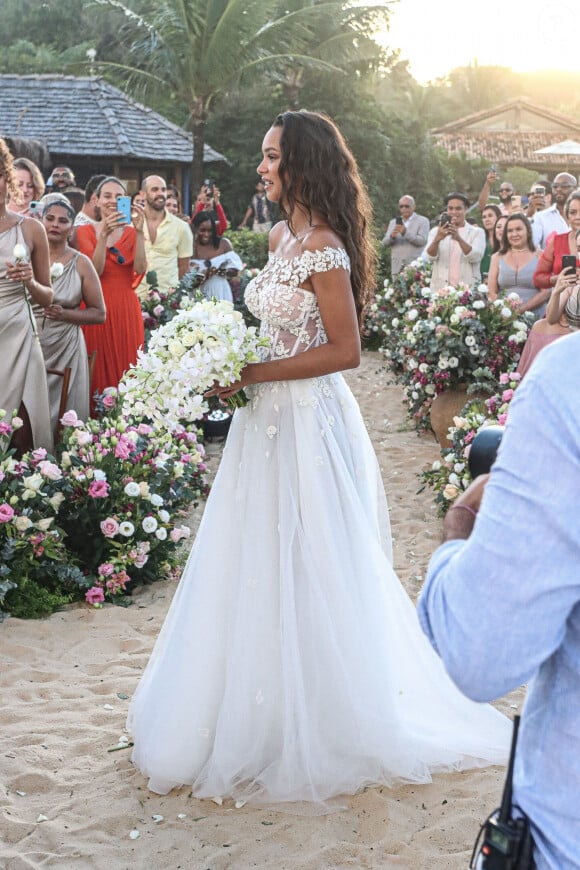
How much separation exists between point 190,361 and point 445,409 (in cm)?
570

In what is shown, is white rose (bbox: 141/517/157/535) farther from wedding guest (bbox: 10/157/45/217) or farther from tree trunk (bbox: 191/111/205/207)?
tree trunk (bbox: 191/111/205/207)

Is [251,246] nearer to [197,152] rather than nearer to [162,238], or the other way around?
[197,152]

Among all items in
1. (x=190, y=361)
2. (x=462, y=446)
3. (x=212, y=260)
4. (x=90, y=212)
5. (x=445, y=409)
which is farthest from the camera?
(x=212, y=260)

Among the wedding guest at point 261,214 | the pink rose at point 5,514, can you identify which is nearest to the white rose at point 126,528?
the pink rose at point 5,514

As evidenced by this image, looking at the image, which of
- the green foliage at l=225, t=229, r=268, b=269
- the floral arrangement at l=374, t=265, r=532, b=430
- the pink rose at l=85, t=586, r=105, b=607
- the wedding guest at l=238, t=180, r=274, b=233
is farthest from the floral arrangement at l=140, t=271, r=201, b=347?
the wedding guest at l=238, t=180, r=274, b=233

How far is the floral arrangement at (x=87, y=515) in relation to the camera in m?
5.24

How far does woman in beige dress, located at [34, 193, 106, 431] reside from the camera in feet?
20.8

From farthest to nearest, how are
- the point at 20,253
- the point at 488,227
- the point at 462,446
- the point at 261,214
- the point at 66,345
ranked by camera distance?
1. the point at 261,214
2. the point at 488,227
3. the point at 462,446
4. the point at 66,345
5. the point at 20,253

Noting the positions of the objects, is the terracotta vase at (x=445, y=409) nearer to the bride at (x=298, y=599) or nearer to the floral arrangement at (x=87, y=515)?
the floral arrangement at (x=87, y=515)

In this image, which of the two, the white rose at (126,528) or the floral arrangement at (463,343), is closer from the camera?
the white rose at (126,528)

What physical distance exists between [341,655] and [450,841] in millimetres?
667

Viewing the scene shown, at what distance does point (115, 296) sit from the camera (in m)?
7.53

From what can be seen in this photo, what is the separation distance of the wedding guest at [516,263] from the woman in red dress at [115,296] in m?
3.32

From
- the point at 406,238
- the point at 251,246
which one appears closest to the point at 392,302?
the point at 406,238
